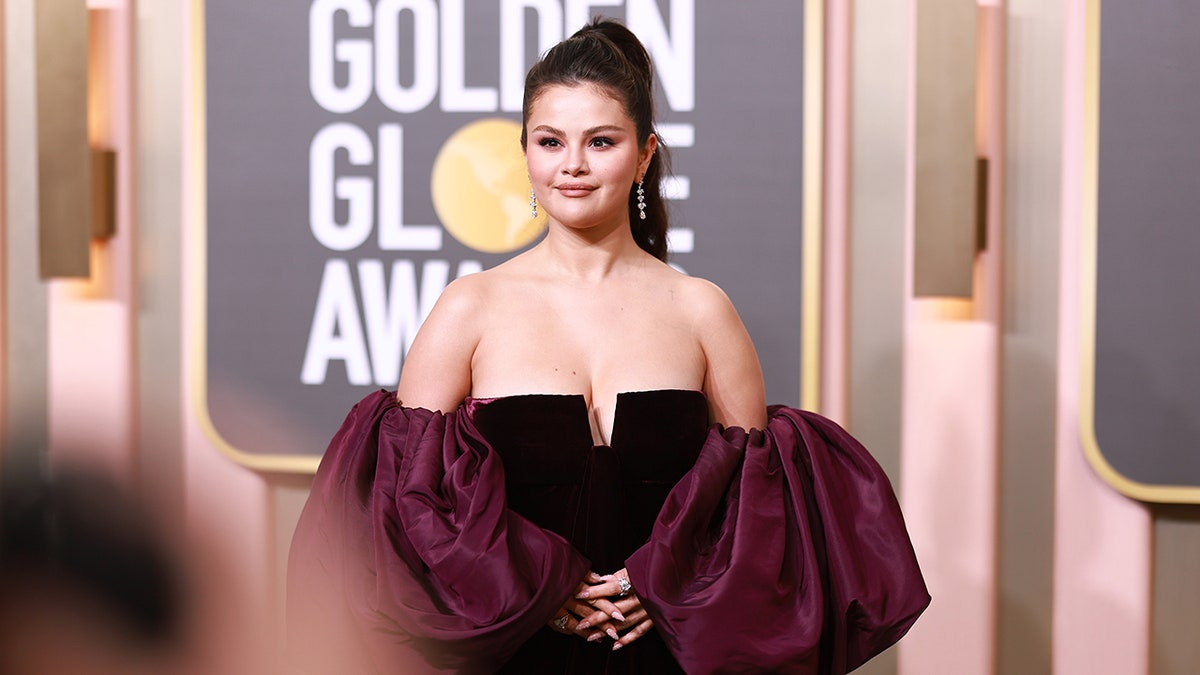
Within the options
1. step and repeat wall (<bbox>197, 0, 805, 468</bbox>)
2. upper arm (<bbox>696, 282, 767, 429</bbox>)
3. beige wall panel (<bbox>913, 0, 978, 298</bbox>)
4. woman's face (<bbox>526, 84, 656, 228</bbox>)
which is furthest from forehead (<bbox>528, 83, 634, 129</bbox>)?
beige wall panel (<bbox>913, 0, 978, 298</bbox>)

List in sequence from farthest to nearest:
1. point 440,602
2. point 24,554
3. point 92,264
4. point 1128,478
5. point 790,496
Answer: point 92,264, point 1128,478, point 790,496, point 440,602, point 24,554

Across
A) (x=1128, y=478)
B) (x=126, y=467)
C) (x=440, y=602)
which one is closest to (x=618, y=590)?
(x=440, y=602)

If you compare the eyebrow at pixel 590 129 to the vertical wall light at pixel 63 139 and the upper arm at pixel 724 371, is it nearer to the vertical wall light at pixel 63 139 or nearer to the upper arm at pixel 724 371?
the upper arm at pixel 724 371

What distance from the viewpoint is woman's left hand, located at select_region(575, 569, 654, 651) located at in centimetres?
122

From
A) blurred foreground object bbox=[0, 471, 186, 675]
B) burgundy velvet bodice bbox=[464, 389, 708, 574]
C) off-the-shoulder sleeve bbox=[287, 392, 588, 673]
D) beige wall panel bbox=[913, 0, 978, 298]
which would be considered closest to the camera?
blurred foreground object bbox=[0, 471, 186, 675]

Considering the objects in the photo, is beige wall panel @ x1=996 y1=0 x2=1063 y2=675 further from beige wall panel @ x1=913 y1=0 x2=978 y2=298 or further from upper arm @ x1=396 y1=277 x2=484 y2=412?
upper arm @ x1=396 y1=277 x2=484 y2=412

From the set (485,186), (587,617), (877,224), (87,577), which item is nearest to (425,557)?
(587,617)

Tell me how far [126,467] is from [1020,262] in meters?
1.80

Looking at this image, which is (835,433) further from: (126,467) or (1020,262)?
(126,467)

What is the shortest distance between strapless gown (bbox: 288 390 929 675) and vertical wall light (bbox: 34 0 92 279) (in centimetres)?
98

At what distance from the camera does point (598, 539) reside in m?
1.25

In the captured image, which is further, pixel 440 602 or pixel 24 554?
pixel 440 602

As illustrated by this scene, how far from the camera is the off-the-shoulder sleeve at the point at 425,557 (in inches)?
44.1

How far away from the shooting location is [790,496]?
1.25m
